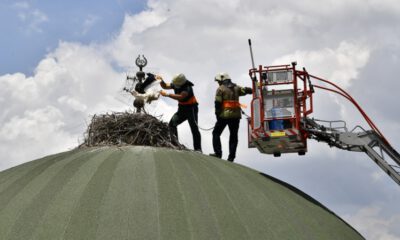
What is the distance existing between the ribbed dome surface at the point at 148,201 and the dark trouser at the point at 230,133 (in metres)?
1.49

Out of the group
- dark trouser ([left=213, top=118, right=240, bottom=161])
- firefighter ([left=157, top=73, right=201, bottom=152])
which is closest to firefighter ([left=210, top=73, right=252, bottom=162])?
dark trouser ([left=213, top=118, right=240, bottom=161])

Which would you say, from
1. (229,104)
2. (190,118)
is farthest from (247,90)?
(190,118)

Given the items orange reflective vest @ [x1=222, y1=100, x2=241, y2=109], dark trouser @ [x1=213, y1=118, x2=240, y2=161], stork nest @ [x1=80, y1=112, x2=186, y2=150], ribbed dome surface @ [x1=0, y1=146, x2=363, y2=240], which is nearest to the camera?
ribbed dome surface @ [x1=0, y1=146, x2=363, y2=240]

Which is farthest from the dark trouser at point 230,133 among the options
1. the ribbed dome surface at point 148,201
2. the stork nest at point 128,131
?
the ribbed dome surface at point 148,201

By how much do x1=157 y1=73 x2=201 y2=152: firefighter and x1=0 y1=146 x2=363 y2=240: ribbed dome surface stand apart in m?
1.56

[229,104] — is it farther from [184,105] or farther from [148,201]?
[148,201]

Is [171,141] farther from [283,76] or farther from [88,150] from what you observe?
[283,76]

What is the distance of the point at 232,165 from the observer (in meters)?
15.4

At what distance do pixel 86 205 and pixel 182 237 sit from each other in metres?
1.88

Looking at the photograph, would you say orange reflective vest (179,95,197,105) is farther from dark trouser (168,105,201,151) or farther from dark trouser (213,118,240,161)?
dark trouser (213,118,240,161)

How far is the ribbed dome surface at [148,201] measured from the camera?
448 inches

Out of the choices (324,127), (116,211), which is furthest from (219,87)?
(116,211)

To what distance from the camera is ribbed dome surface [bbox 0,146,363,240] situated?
1138 centimetres

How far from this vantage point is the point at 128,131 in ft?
51.5
